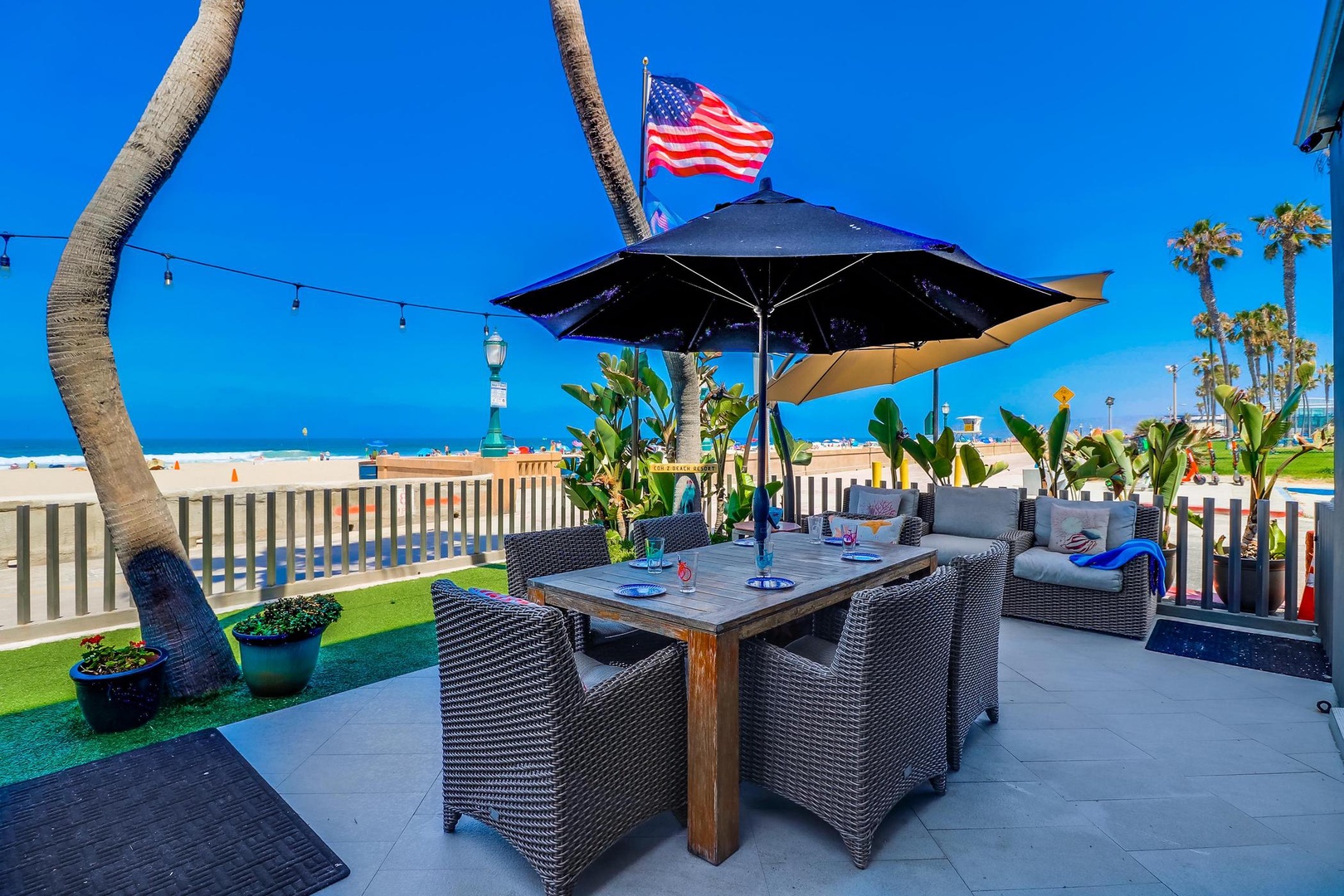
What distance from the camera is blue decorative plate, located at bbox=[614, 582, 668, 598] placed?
226 cm

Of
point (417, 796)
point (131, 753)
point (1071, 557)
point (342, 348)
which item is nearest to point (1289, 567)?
point (1071, 557)

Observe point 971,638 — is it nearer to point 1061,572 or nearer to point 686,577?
point 686,577

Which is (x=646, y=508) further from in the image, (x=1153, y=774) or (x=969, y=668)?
(x=1153, y=774)

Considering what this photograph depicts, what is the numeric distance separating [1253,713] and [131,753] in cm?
508

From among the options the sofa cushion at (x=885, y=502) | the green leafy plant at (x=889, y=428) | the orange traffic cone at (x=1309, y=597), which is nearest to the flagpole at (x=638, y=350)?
the sofa cushion at (x=885, y=502)

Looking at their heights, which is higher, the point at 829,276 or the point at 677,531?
the point at 829,276

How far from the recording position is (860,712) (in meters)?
1.87

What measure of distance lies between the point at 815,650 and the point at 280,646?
265cm

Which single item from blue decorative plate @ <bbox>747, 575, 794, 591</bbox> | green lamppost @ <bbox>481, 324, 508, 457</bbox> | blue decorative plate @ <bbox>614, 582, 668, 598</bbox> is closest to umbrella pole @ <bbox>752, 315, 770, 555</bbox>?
blue decorative plate @ <bbox>747, 575, 794, 591</bbox>

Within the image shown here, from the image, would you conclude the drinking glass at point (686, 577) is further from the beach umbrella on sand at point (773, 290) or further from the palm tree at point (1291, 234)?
the palm tree at point (1291, 234)

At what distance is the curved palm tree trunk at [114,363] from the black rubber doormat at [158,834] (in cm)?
83

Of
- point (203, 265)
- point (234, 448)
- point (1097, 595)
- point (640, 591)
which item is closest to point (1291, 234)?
point (1097, 595)

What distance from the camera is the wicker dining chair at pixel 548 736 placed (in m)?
1.72

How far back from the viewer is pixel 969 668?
2.54 meters
